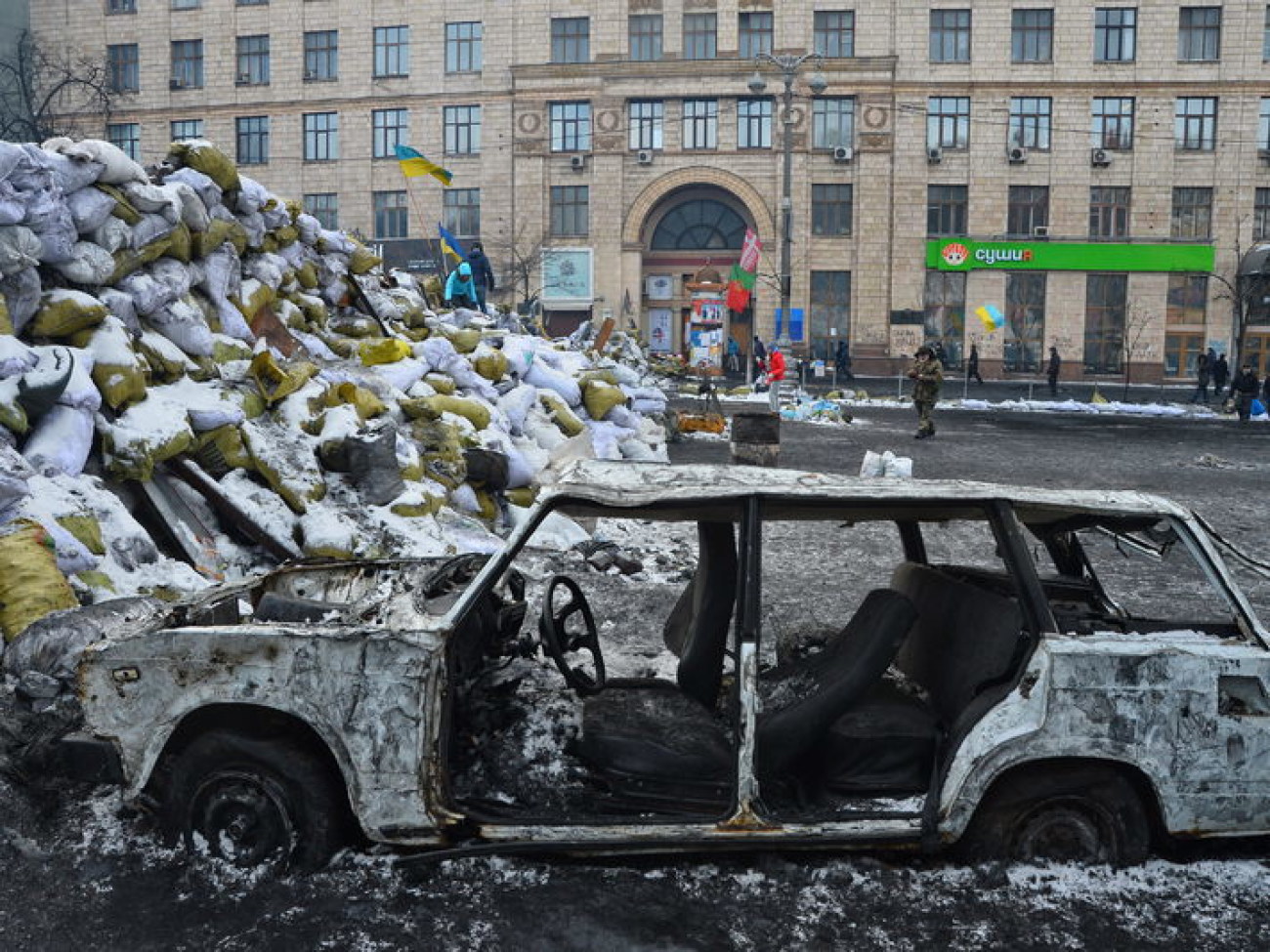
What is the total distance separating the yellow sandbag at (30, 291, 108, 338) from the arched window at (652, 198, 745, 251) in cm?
3587

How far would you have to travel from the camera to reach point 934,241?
130 feet

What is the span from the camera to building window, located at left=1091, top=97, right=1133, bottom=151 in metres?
39.2

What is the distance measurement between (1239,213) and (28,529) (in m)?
43.4

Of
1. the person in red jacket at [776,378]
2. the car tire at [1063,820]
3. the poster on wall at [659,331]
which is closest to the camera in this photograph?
the car tire at [1063,820]

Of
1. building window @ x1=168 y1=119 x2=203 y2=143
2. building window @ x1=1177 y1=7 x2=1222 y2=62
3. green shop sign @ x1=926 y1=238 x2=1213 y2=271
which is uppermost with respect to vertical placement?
building window @ x1=1177 y1=7 x2=1222 y2=62

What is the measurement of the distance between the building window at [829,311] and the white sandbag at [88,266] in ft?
115

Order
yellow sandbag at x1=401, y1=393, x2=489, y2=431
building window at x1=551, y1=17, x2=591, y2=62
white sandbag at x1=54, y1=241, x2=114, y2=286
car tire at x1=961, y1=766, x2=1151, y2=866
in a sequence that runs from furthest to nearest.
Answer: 1. building window at x1=551, y1=17, x2=591, y2=62
2. yellow sandbag at x1=401, y1=393, x2=489, y2=431
3. white sandbag at x1=54, y1=241, x2=114, y2=286
4. car tire at x1=961, y1=766, x2=1151, y2=866

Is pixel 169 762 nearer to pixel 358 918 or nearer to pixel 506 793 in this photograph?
pixel 358 918

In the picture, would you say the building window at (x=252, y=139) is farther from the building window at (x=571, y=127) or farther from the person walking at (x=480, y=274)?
the person walking at (x=480, y=274)

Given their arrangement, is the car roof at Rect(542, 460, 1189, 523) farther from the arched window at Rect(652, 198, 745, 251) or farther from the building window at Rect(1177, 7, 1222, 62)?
the building window at Rect(1177, 7, 1222, 62)

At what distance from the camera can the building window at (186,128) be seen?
4447cm

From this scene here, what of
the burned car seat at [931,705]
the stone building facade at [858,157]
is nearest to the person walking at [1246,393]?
the stone building facade at [858,157]

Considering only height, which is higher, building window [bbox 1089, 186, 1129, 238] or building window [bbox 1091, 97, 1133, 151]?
building window [bbox 1091, 97, 1133, 151]

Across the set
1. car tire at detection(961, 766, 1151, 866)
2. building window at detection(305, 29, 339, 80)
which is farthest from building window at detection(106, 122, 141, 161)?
car tire at detection(961, 766, 1151, 866)
